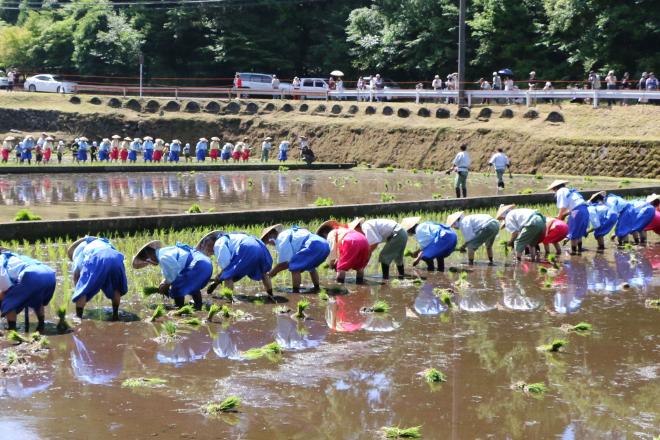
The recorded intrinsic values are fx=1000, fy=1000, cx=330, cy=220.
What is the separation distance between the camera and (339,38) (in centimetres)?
5797

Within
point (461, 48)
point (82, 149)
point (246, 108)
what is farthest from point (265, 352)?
point (246, 108)

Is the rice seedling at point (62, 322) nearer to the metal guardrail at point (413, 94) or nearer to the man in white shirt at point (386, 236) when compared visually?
the man in white shirt at point (386, 236)

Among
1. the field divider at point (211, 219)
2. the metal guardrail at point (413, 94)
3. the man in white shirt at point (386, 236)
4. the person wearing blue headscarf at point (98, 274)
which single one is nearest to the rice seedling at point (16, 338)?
the person wearing blue headscarf at point (98, 274)

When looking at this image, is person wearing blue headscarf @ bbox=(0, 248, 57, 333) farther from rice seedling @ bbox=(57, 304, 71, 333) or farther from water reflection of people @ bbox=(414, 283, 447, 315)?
water reflection of people @ bbox=(414, 283, 447, 315)

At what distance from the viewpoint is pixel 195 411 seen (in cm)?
782

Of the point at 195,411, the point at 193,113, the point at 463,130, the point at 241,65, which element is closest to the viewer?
the point at 195,411

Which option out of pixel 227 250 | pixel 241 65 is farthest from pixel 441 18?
pixel 227 250

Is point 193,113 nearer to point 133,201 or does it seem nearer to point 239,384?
point 133,201

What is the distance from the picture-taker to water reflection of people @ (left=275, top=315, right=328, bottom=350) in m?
10.2

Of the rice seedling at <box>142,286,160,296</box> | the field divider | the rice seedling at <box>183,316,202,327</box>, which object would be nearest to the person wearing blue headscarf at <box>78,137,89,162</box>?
the field divider

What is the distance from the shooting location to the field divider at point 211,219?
16.5m

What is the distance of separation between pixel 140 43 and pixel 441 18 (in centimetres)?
1925

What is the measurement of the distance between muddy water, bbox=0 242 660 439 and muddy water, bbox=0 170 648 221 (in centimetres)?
996

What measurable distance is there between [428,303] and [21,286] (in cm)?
507
